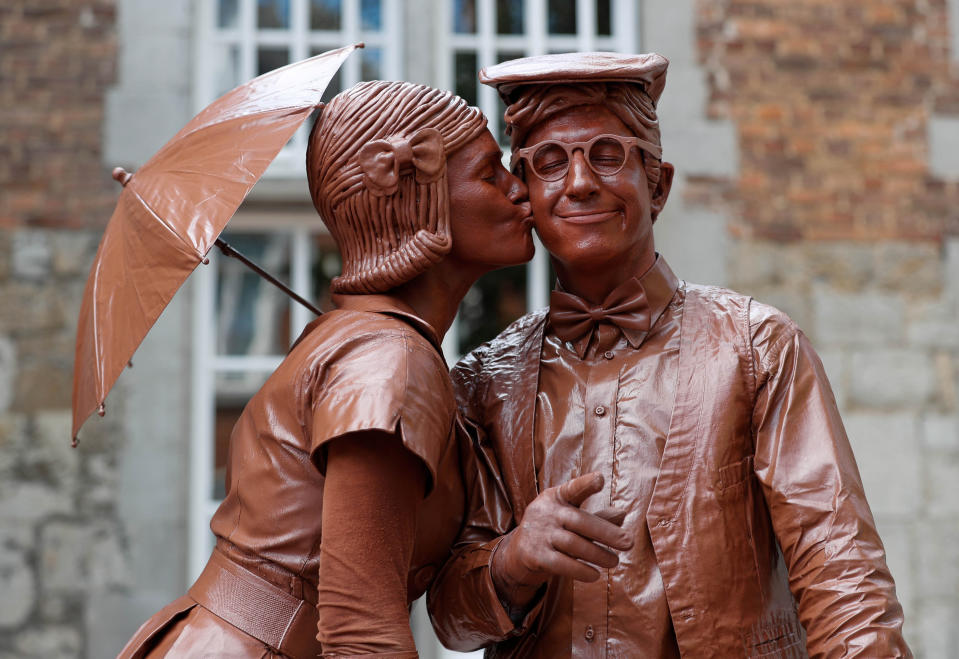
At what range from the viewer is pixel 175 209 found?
7.50 feet

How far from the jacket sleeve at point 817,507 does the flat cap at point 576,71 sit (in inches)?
19.8

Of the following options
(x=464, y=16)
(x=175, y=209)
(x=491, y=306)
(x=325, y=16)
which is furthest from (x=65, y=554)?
(x=175, y=209)

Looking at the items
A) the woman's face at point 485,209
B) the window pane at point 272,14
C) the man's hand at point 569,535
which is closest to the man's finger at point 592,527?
the man's hand at point 569,535

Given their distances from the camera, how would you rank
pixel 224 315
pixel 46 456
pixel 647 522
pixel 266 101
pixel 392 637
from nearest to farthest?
pixel 392 637 → pixel 647 522 → pixel 266 101 → pixel 46 456 → pixel 224 315

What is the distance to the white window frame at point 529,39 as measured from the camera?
550 cm

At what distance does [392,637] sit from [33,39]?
4.09 meters

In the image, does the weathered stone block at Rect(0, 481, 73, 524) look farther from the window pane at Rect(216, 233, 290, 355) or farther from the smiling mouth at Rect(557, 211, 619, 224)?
the smiling mouth at Rect(557, 211, 619, 224)

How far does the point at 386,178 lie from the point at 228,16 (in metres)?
3.60

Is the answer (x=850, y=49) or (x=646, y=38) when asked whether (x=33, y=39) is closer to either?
(x=646, y=38)

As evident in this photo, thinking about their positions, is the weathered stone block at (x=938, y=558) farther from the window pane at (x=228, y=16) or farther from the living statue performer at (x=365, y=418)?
the window pane at (x=228, y=16)

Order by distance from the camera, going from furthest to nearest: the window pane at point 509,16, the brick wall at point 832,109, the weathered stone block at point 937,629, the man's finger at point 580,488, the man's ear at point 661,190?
1. the window pane at point 509,16
2. the brick wall at point 832,109
3. the weathered stone block at point 937,629
4. the man's ear at point 661,190
5. the man's finger at point 580,488

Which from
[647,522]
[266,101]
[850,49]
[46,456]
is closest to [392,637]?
[647,522]

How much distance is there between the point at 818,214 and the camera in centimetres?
539

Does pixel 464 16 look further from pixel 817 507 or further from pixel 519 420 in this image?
pixel 817 507
